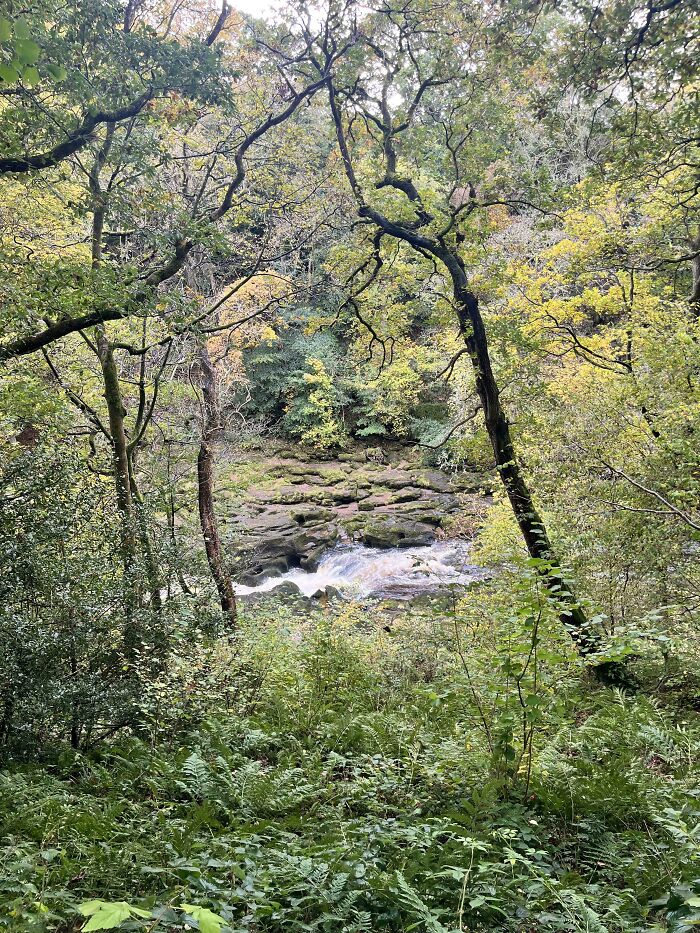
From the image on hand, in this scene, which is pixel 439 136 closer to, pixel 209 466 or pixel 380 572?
pixel 209 466

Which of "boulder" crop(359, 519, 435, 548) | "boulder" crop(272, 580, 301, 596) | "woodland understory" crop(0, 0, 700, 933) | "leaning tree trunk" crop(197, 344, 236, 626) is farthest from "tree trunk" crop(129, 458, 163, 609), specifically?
"boulder" crop(359, 519, 435, 548)

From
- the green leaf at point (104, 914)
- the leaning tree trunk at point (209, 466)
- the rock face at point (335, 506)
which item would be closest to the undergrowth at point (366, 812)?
the green leaf at point (104, 914)

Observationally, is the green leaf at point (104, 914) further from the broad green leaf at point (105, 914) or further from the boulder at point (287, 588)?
the boulder at point (287, 588)

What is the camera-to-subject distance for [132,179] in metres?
6.61

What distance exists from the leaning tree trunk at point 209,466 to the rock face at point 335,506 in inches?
153

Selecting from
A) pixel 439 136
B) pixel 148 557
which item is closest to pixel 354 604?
pixel 148 557

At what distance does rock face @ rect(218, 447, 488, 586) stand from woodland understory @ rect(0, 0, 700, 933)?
7.46 meters

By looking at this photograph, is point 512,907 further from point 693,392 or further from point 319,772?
point 693,392

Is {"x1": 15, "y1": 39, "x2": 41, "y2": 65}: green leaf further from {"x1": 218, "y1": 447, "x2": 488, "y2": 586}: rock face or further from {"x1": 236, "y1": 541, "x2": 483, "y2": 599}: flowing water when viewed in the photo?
{"x1": 236, "y1": 541, "x2": 483, "y2": 599}: flowing water

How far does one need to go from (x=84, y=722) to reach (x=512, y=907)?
14.5 feet

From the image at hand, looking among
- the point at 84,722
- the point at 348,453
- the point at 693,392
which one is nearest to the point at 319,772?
the point at 84,722

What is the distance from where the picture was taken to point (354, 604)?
10047 mm

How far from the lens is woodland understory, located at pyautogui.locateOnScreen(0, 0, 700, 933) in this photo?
9.86 ft

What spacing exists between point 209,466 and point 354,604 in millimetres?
3734
